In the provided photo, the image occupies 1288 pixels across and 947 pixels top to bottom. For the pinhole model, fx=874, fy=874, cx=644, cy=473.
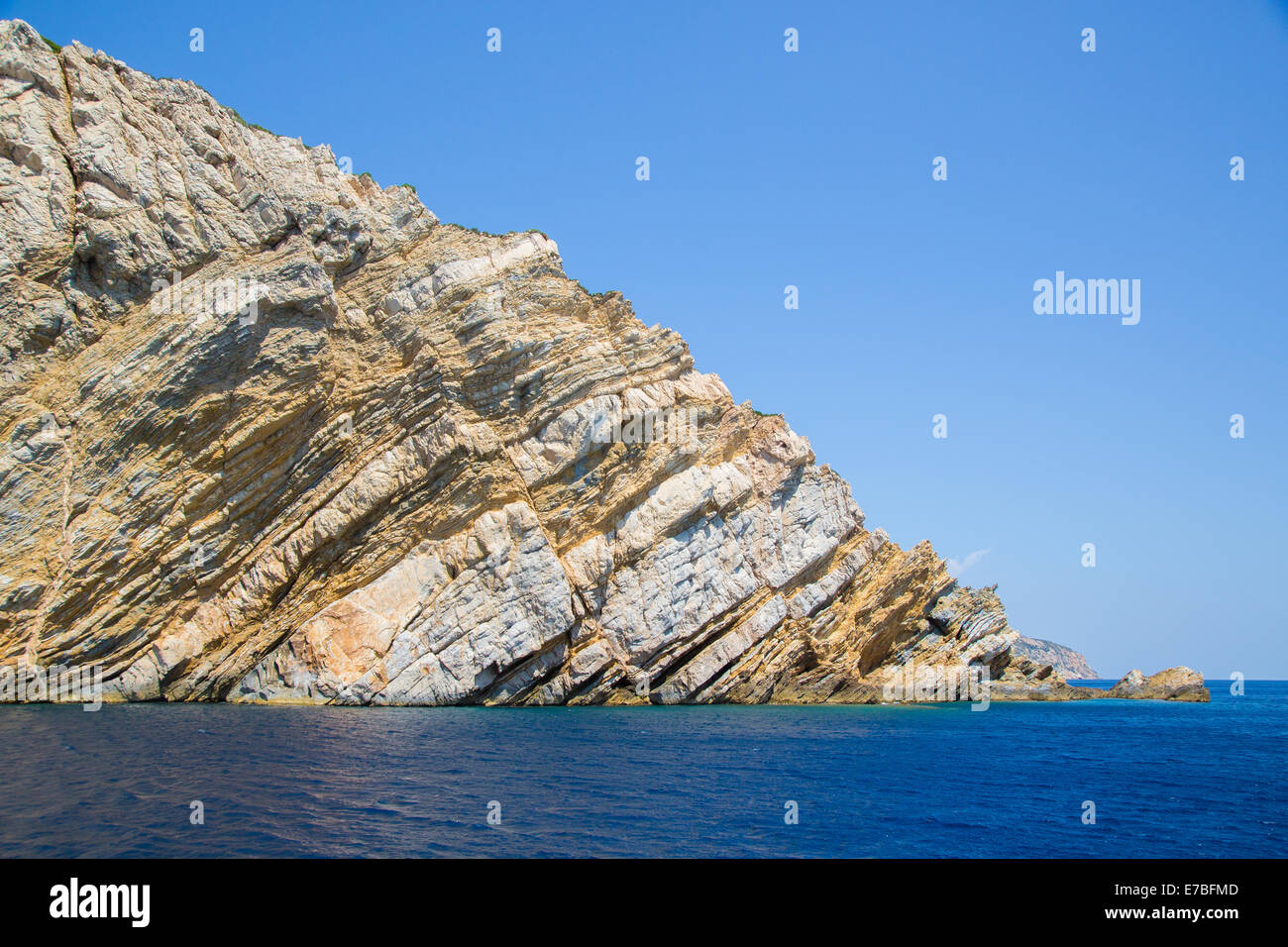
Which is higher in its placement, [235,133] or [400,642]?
[235,133]

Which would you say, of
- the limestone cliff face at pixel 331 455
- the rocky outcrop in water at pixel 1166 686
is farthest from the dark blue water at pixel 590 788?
the rocky outcrop in water at pixel 1166 686

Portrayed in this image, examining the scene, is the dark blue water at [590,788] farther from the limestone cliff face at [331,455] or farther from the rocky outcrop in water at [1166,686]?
the rocky outcrop in water at [1166,686]

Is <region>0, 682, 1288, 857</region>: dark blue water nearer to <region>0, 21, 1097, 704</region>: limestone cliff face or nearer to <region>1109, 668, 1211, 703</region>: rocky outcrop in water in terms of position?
<region>0, 21, 1097, 704</region>: limestone cliff face

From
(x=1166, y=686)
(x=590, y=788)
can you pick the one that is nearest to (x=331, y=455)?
(x=590, y=788)

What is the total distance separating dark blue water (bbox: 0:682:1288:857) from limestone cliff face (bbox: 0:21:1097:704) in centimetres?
572

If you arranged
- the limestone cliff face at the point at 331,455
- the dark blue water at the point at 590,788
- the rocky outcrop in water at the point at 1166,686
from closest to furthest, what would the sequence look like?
the dark blue water at the point at 590,788 < the limestone cliff face at the point at 331,455 < the rocky outcrop in water at the point at 1166,686

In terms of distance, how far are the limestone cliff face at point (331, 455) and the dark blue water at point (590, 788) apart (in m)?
5.72

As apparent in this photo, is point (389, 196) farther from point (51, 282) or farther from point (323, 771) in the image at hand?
point (323, 771)

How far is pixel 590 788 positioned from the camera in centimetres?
2511

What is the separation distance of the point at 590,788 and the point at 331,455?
3214 centimetres

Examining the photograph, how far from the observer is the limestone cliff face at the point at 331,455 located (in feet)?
149
